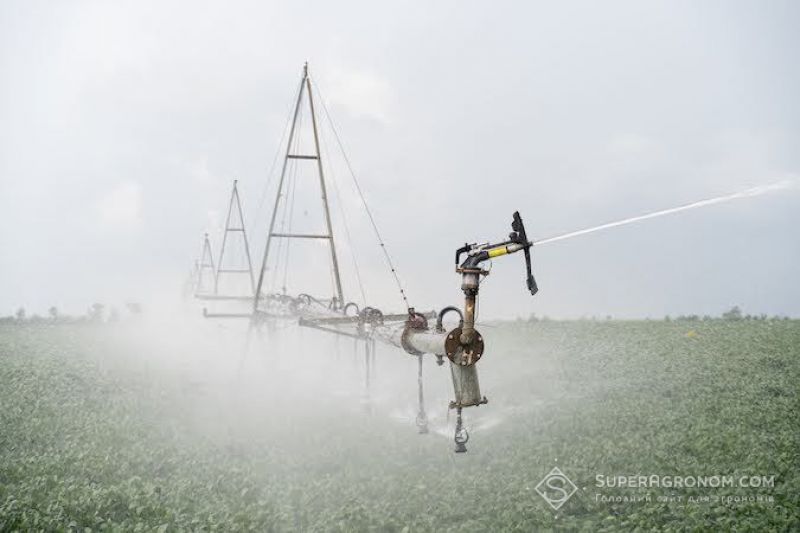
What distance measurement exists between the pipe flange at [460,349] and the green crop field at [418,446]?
458 centimetres

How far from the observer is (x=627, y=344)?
2298 centimetres

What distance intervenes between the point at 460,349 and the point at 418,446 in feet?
28.1

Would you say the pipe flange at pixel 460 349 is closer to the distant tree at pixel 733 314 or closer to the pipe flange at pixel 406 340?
the pipe flange at pixel 406 340

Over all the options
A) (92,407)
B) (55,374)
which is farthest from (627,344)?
(55,374)

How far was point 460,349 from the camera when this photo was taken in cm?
845

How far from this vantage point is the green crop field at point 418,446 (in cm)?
1005

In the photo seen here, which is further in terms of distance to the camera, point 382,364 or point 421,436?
point 382,364

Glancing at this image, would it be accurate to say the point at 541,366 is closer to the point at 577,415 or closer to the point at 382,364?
the point at 577,415

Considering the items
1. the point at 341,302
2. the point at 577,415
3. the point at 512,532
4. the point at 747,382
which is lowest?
the point at 512,532

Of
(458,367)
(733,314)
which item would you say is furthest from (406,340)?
(733,314)

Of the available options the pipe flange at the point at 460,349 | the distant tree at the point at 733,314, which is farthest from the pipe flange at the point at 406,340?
the distant tree at the point at 733,314

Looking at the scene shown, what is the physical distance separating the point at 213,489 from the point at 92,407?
7306 millimetres

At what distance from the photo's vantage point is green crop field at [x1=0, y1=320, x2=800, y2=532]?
10.0m

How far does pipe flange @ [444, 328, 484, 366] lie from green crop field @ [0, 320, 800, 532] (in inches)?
180
